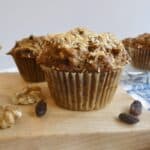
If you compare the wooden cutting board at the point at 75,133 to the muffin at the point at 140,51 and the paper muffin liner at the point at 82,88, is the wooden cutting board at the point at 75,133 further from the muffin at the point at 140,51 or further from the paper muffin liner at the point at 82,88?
the muffin at the point at 140,51

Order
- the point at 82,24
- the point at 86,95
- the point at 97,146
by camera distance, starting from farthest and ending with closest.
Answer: the point at 82,24 < the point at 86,95 < the point at 97,146

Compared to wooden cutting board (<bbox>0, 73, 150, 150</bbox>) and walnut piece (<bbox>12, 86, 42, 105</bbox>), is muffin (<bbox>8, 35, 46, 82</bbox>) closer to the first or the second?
walnut piece (<bbox>12, 86, 42, 105</bbox>)

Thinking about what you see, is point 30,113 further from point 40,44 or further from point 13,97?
point 40,44

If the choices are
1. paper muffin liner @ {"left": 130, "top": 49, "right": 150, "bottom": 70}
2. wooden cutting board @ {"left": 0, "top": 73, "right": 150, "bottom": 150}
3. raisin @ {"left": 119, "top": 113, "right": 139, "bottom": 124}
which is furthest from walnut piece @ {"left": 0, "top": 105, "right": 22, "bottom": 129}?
paper muffin liner @ {"left": 130, "top": 49, "right": 150, "bottom": 70}

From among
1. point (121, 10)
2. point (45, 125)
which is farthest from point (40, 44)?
point (121, 10)

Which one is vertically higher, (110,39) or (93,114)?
(110,39)

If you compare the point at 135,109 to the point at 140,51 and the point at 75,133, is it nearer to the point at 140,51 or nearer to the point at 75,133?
the point at 75,133
